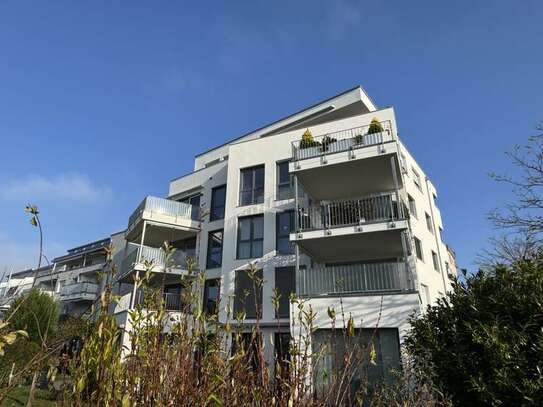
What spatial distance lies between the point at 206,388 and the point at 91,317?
2.31ft

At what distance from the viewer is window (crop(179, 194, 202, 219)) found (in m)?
20.3

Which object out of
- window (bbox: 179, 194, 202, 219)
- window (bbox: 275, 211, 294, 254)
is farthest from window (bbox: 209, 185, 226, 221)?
window (bbox: 275, 211, 294, 254)

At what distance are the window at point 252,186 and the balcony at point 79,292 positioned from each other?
1969 centimetres

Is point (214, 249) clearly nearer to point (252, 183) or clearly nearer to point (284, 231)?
point (252, 183)

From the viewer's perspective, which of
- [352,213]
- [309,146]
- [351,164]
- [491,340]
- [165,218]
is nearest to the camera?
[491,340]

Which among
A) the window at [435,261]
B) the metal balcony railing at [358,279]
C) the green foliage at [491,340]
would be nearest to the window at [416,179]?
the window at [435,261]

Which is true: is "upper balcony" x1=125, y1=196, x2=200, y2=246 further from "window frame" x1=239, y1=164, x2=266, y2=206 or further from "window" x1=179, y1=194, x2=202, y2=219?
"window frame" x1=239, y1=164, x2=266, y2=206

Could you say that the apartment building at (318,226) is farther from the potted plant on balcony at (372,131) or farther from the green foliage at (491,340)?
the green foliage at (491,340)

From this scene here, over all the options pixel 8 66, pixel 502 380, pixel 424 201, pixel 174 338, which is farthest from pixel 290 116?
pixel 174 338

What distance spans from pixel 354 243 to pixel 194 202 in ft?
37.8

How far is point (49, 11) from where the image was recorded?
312 inches

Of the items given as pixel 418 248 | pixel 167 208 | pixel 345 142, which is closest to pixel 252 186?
pixel 167 208

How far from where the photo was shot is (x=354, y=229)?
1250 centimetres

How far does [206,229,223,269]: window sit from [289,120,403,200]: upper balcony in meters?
6.09
